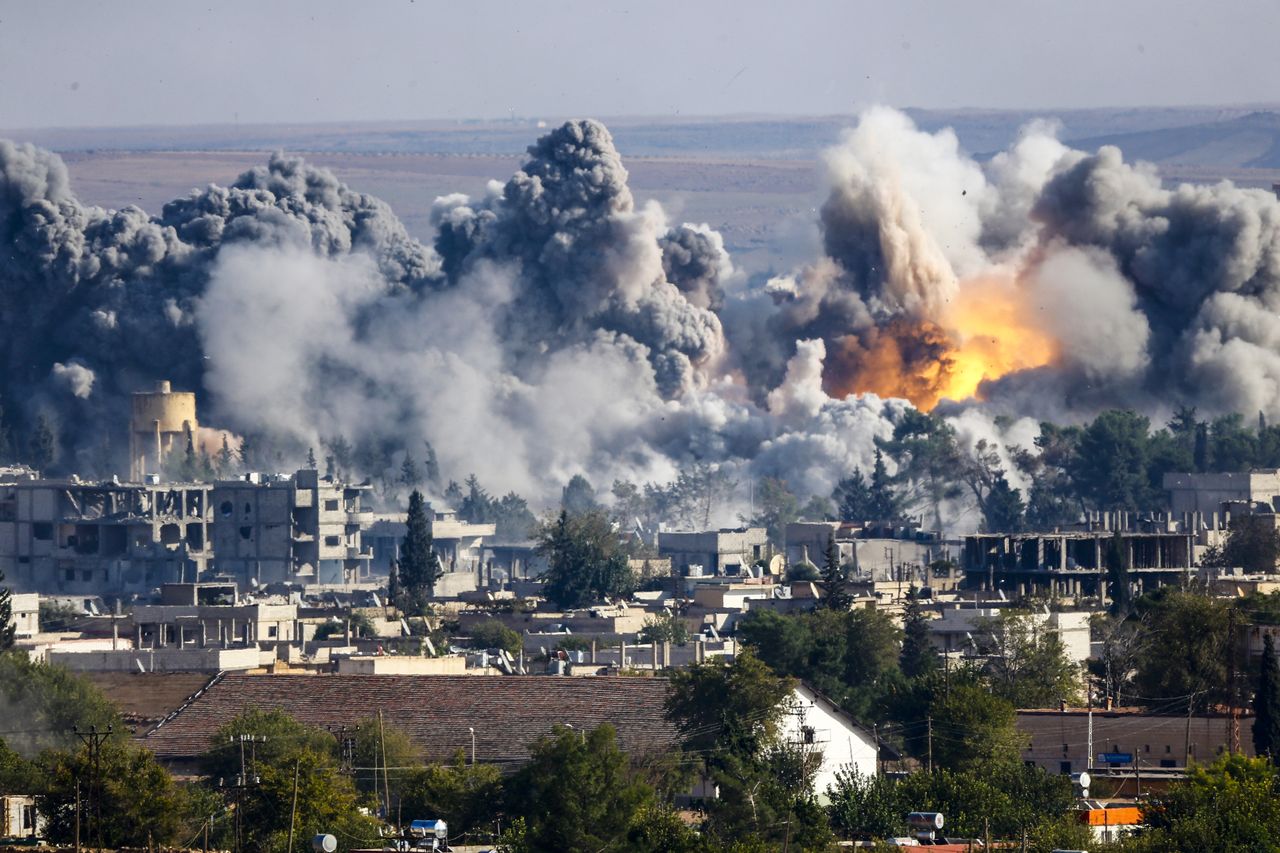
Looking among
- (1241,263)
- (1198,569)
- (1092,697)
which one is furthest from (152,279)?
(1092,697)

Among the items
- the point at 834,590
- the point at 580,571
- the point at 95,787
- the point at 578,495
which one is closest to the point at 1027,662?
the point at 834,590

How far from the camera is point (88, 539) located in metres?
142

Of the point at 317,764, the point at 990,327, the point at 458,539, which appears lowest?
the point at 317,764

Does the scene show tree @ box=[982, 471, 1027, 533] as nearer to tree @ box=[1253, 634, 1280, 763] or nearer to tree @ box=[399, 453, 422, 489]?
tree @ box=[399, 453, 422, 489]

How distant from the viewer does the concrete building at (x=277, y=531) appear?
145625mm

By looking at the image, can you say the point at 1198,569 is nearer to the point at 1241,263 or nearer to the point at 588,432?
the point at 1241,263

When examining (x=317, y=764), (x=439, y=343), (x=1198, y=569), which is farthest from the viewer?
(x=439, y=343)

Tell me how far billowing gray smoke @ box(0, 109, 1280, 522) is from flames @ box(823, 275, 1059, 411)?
0.16 meters

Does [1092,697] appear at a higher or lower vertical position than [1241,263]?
lower

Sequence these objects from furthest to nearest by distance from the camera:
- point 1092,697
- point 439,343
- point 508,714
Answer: point 439,343, point 1092,697, point 508,714

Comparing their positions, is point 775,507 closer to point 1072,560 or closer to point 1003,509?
point 1003,509

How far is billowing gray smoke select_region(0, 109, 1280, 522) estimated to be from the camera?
16075 centimetres

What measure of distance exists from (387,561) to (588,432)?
25138 millimetres

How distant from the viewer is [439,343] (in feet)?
589
